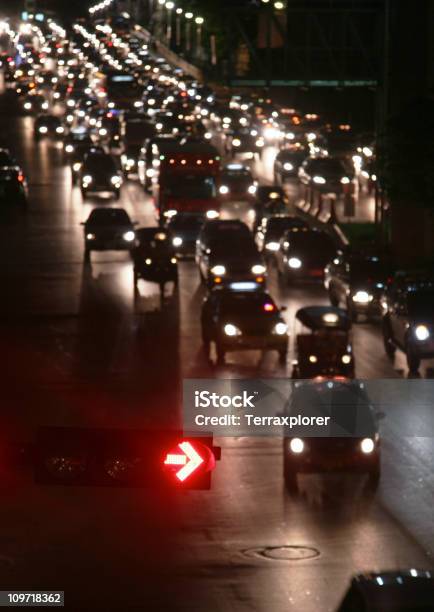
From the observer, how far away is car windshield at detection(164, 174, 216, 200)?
56875mm

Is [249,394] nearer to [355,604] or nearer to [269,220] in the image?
[355,604]

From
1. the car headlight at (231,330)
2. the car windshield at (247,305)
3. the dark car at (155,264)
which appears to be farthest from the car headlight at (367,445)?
the dark car at (155,264)

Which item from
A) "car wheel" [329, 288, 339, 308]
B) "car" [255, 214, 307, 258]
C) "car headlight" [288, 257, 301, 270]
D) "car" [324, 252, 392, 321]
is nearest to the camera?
"car" [324, 252, 392, 321]

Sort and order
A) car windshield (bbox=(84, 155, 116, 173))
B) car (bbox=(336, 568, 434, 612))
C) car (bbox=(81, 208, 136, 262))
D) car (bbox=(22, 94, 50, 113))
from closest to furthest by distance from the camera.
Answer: car (bbox=(336, 568, 434, 612)) < car (bbox=(81, 208, 136, 262)) < car windshield (bbox=(84, 155, 116, 173)) < car (bbox=(22, 94, 50, 113))

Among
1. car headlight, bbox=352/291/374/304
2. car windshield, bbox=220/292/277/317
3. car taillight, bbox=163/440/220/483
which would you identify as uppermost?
car taillight, bbox=163/440/220/483

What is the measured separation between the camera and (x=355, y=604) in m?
11.6

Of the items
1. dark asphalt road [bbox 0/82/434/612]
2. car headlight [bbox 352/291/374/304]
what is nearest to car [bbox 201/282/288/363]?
dark asphalt road [bbox 0/82/434/612]

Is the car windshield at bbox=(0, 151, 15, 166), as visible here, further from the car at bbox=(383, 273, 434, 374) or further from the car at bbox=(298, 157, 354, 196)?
the car at bbox=(383, 273, 434, 374)

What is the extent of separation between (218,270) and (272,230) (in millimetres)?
7930

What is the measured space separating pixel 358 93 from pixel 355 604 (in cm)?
9648

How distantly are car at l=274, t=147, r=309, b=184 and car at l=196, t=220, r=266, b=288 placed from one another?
30.4m

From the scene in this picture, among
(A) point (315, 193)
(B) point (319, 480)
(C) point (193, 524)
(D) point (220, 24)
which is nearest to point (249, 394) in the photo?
(B) point (319, 480)

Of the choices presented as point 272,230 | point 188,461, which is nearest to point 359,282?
point 272,230

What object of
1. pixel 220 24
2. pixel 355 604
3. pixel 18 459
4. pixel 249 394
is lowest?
pixel 249 394
